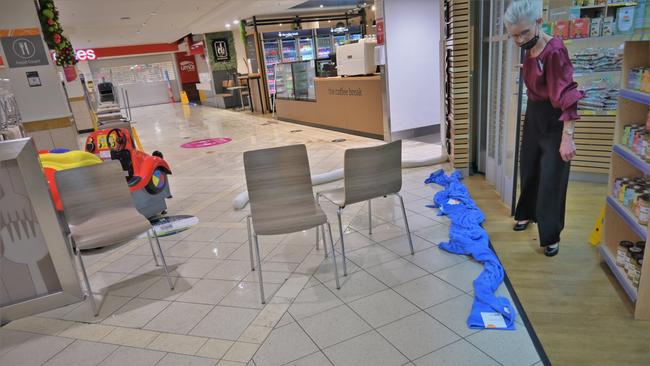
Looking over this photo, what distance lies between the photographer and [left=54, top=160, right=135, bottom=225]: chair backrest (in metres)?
2.85

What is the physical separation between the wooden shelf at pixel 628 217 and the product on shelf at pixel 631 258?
132mm

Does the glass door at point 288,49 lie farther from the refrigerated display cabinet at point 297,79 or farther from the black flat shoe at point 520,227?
the black flat shoe at point 520,227

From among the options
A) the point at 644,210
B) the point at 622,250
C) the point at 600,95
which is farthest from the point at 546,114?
the point at 600,95

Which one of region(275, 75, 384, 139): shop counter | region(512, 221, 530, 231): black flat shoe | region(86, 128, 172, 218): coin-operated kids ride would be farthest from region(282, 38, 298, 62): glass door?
region(512, 221, 530, 231): black flat shoe

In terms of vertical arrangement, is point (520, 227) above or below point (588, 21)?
below

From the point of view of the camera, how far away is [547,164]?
2697 mm

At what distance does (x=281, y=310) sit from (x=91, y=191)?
5.52ft

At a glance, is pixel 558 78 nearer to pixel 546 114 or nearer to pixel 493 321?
pixel 546 114

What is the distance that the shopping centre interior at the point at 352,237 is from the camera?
2188mm

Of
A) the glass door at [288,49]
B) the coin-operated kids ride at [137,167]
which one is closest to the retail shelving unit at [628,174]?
the coin-operated kids ride at [137,167]

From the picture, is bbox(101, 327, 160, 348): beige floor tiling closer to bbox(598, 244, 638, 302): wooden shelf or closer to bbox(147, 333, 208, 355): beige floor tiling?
bbox(147, 333, 208, 355): beige floor tiling

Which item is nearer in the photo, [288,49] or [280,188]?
[280,188]

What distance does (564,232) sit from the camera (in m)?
3.15

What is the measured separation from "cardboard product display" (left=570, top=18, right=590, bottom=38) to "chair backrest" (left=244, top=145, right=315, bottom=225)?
289cm
